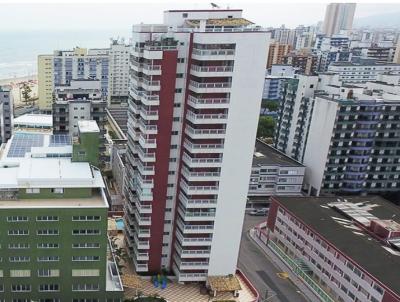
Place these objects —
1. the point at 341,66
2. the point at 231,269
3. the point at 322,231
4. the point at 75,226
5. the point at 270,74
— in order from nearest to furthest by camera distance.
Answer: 1. the point at 75,226
2. the point at 231,269
3. the point at 322,231
4. the point at 341,66
5. the point at 270,74

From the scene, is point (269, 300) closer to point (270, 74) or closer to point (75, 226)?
point (75, 226)

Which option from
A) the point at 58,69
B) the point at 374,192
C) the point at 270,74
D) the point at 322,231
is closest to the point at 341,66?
the point at 270,74

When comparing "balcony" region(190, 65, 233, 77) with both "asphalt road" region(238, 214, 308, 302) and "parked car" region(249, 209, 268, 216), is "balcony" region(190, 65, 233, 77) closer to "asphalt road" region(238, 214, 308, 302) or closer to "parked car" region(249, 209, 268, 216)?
"asphalt road" region(238, 214, 308, 302)

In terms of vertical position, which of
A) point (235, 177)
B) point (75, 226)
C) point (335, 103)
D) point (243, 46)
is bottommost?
point (75, 226)

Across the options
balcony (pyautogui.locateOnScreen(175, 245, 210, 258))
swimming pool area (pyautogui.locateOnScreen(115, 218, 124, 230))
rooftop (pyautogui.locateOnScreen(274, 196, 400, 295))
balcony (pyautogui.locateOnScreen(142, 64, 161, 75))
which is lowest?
swimming pool area (pyautogui.locateOnScreen(115, 218, 124, 230))

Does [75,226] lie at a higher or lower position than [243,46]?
lower

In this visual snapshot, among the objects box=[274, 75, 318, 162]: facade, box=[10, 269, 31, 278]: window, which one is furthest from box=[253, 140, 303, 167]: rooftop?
box=[10, 269, 31, 278]: window

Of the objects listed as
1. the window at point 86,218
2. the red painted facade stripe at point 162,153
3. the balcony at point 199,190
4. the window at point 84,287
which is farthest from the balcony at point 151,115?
the window at point 84,287

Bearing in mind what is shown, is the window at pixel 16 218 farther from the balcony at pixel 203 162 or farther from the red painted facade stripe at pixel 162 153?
the balcony at pixel 203 162
